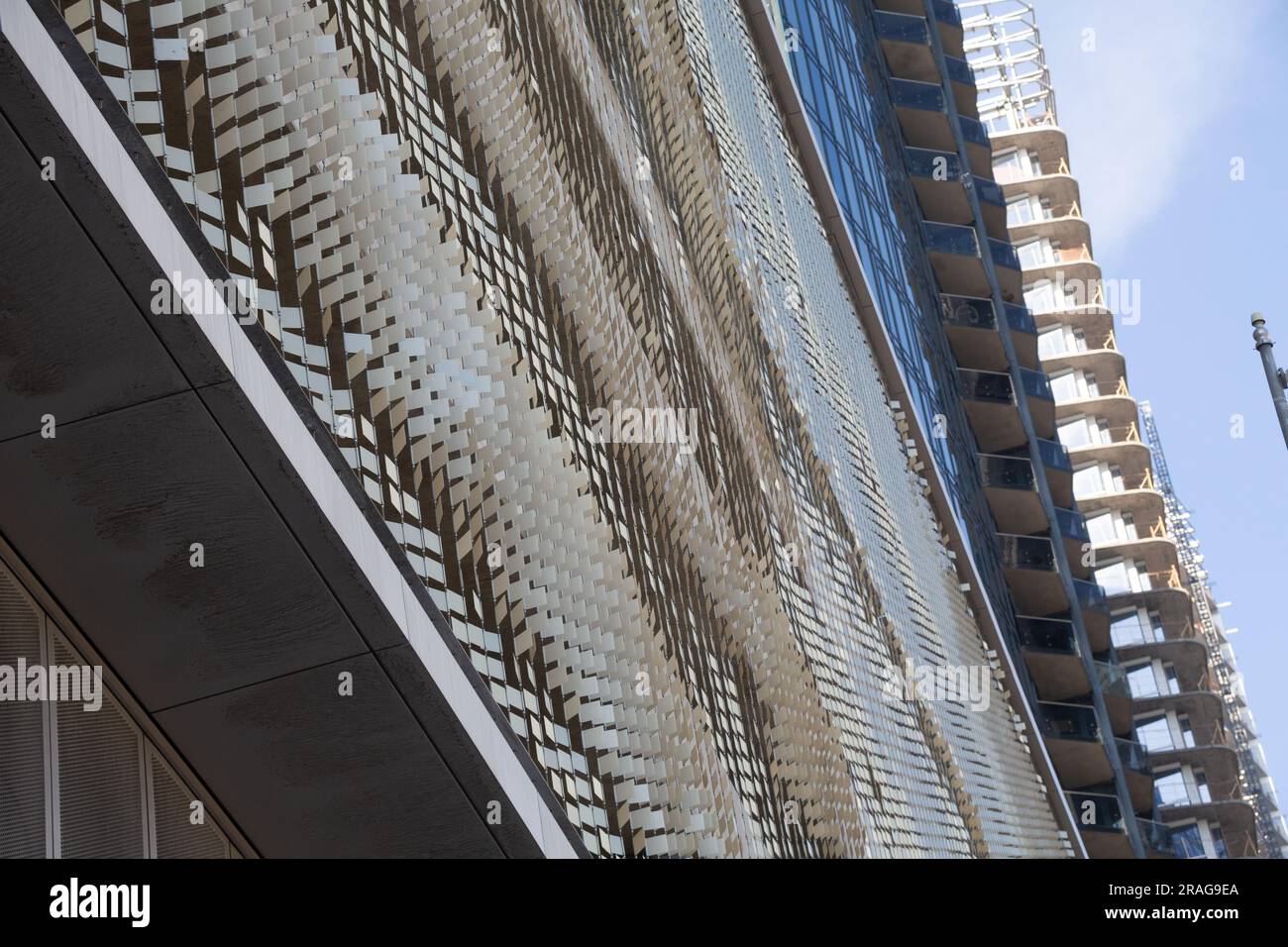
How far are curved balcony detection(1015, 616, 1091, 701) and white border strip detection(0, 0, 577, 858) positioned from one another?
26.2 meters

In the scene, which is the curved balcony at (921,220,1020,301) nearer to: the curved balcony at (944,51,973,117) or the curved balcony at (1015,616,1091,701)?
the curved balcony at (944,51,973,117)

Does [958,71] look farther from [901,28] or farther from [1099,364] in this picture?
[1099,364]

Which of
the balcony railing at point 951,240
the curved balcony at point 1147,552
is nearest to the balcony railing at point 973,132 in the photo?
the balcony railing at point 951,240

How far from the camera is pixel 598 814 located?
514cm

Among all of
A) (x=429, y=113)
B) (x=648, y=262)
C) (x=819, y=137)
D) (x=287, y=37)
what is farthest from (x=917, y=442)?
(x=287, y=37)

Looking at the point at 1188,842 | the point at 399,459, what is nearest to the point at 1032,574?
the point at 1188,842

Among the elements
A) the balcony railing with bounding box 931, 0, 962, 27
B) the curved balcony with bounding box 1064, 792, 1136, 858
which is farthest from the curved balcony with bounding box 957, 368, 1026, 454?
the balcony railing with bounding box 931, 0, 962, 27

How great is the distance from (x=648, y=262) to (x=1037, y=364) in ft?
88.4

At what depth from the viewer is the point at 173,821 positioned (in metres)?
3.79

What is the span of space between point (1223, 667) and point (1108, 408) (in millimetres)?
21752

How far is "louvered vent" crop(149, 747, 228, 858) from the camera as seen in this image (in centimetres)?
375

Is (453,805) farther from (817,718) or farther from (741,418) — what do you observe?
(741,418)

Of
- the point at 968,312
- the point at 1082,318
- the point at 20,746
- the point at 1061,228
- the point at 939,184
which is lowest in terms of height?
the point at 20,746

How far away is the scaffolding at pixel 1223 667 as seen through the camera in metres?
60.2
